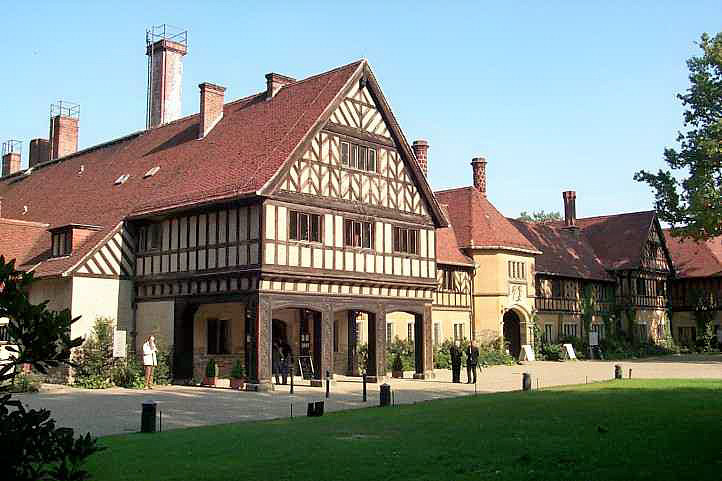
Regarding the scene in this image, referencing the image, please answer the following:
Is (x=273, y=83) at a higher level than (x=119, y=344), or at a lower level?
higher

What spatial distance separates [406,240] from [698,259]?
3933 cm

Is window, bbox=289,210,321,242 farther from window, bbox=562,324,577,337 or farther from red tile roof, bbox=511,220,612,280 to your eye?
window, bbox=562,324,577,337

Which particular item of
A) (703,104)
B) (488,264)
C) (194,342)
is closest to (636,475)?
(194,342)

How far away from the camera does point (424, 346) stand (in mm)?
31281

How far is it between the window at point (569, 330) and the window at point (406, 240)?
22382 millimetres

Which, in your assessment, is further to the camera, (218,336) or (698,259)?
(698,259)

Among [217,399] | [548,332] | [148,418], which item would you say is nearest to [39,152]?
[217,399]

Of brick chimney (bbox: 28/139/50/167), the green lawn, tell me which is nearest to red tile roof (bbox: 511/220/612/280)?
brick chimney (bbox: 28/139/50/167)

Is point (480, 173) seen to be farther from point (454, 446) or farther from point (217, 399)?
point (454, 446)

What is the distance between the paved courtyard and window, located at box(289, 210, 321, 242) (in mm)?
4945

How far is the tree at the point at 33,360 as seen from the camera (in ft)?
24.8

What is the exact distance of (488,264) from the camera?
44062mm

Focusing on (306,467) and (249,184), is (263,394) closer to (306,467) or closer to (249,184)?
(249,184)

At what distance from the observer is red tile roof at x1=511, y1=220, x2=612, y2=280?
165 feet
